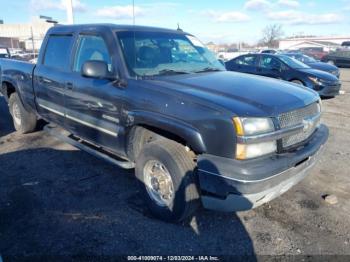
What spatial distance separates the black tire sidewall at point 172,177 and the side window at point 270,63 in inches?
352

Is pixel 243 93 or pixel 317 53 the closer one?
pixel 243 93

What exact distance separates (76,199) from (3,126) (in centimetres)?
446

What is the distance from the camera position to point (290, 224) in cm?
331

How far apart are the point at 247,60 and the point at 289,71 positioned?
1.90 m

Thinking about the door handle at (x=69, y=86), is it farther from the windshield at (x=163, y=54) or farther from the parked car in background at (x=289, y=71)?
the parked car in background at (x=289, y=71)

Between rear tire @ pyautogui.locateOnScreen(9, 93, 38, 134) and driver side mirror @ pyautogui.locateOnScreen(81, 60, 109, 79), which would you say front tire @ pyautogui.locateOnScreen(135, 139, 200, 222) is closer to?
driver side mirror @ pyautogui.locateOnScreen(81, 60, 109, 79)

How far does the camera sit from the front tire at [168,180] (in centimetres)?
297

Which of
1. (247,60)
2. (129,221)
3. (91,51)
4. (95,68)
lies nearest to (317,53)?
(247,60)

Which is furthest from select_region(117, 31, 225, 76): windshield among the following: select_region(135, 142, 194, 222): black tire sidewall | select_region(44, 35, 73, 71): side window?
select_region(44, 35, 73, 71): side window

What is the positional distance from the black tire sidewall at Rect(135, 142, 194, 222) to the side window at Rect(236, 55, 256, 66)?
9419 millimetres

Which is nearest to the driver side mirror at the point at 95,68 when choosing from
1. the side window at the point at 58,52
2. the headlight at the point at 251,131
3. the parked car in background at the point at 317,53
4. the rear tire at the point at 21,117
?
the side window at the point at 58,52

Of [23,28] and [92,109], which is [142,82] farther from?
[23,28]

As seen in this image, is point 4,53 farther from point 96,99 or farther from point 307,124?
point 307,124

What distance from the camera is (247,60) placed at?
12086 millimetres
